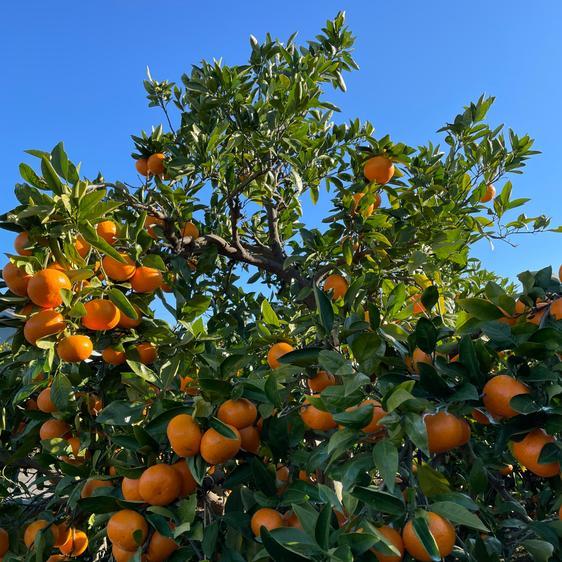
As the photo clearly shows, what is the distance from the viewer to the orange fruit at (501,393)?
894mm

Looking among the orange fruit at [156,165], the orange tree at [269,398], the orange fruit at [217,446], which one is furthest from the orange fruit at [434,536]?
the orange fruit at [156,165]

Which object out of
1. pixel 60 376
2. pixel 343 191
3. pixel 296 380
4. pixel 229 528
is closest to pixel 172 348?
pixel 60 376

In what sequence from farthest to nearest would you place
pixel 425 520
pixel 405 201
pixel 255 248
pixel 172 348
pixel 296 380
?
pixel 255 248 < pixel 405 201 < pixel 172 348 < pixel 296 380 < pixel 425 520

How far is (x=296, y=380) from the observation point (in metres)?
1.19

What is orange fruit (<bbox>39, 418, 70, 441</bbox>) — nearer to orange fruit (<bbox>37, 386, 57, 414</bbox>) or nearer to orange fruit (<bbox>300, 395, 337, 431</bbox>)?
orange fruit (<bbox>37, 386, 57, 414</bbox>)

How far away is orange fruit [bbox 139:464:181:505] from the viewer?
3.38ft

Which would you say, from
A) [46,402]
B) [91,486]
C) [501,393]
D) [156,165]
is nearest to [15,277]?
[46,402]

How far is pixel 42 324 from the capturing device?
118 centimetres

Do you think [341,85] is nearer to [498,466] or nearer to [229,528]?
[498,466]

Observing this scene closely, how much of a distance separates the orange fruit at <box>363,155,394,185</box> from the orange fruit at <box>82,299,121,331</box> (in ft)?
4.87

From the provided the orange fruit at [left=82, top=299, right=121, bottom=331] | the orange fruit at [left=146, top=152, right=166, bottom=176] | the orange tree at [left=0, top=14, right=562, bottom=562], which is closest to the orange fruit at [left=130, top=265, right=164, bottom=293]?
the orange tree at [left=0, top=14, right=562, bottom=562]

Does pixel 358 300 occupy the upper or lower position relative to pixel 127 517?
upper

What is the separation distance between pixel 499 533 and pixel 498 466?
0.21m

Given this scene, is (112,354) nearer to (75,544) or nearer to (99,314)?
(99,314)
